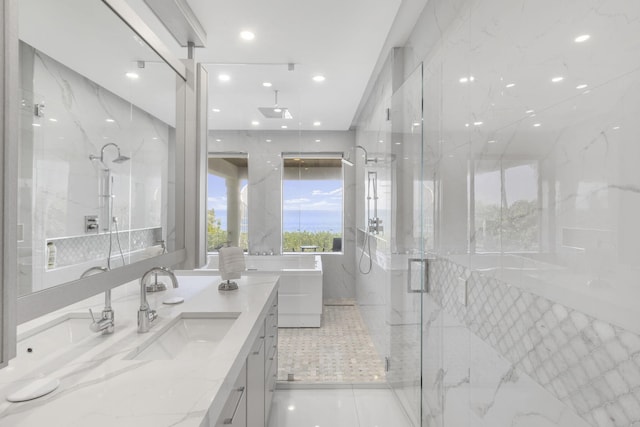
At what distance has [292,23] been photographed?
2287 mm

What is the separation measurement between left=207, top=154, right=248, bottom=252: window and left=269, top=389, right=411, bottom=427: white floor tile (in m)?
1.24

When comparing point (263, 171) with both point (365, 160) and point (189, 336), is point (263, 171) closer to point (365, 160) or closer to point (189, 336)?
point (365, 160)

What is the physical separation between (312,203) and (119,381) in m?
2.55

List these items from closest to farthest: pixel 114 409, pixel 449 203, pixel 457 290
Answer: pixel 114 409 < pixel 457 290 < pixel 449 203

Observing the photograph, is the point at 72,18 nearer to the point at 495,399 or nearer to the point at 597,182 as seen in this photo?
the point at 597,182

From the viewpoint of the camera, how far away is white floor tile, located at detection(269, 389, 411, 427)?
7.60 ft

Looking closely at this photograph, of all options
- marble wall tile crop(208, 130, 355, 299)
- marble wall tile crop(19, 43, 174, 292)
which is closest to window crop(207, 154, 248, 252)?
marble wall tile crop(208, 130, 355, 299)

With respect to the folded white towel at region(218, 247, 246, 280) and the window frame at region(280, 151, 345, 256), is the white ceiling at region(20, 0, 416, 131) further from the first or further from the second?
the folded white towel at region(218, 247, 246, 280)

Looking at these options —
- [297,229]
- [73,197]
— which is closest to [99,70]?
[73,197]

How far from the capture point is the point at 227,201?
9.36ft

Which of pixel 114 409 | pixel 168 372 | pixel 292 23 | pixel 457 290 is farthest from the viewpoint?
pixel 292 23

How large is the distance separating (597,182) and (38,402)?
4.98ft

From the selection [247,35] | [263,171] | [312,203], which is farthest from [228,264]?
[247,35]

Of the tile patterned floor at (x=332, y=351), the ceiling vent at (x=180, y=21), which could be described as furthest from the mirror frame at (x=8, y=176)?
the tile patterned floor at (x=332, y=351)
